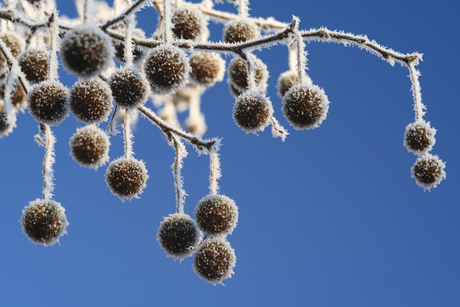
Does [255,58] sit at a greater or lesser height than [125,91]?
greater

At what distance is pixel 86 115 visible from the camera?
181 cm

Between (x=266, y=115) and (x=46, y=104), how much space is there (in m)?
1.02

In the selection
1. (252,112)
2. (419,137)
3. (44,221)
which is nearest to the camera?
(252,112)

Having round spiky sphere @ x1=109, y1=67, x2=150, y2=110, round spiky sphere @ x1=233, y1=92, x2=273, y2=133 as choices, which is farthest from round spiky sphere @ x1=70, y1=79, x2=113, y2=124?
round spiky sphere @ x1=233, y1=92, x2=273, y2=133

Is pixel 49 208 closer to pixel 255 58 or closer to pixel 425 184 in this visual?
pixel 255 58

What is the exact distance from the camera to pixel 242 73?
2.53 meters

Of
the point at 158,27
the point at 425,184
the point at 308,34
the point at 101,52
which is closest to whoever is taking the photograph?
the point at 101,52

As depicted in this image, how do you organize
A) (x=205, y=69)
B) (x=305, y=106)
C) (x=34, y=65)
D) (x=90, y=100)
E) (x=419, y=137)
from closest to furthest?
(x=90, y=100)
(x=305, y=106)
(x=419, y=137)
(x=34, y=65)
(x=205, y=69)

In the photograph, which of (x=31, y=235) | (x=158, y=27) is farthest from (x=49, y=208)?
(x=158, y=27)

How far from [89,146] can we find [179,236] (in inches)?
27.1

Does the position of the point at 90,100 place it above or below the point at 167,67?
below

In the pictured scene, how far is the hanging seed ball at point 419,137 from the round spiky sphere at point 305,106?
68cm

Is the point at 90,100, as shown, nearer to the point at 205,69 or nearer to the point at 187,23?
the point at 187,23

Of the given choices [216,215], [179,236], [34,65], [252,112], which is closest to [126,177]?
[179,236]
